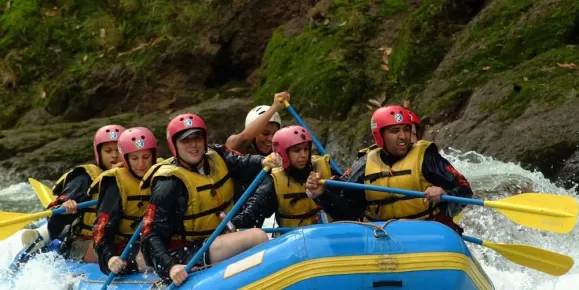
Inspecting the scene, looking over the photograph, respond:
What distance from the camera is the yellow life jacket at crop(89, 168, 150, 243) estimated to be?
552 centimetres

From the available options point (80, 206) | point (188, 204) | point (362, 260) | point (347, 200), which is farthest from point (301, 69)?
point (362, 260)

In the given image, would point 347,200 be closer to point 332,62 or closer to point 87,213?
point 87,213

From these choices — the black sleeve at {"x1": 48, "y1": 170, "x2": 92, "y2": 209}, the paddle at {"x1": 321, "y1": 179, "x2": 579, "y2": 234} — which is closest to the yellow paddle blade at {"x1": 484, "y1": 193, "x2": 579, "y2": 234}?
the paddle at {"x1": 321, "y1": 179, "x2": 579, "y2": 234}

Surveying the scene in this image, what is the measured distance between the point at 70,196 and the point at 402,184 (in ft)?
8.51

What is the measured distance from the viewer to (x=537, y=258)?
4852 mm

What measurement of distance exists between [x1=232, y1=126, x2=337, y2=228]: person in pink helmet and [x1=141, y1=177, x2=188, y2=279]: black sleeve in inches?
18.8

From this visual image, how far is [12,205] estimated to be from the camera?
1080 centimetres

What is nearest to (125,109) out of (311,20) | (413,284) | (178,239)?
(311,20)

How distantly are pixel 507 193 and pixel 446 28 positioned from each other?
4030 mm

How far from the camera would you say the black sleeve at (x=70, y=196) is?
6293mm

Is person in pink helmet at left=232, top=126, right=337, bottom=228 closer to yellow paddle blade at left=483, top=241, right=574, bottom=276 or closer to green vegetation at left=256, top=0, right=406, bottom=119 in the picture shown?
yellow paddle blade at left=483, top=241, right=574, bottom=276

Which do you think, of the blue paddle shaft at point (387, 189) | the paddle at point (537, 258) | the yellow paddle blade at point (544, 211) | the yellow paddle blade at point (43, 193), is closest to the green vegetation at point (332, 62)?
the yellow paddle blade at point (43, 193)

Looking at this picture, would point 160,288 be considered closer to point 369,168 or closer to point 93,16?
point 369,168

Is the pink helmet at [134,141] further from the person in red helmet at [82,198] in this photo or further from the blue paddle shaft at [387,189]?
the blue paddle shaft at [387,189]
